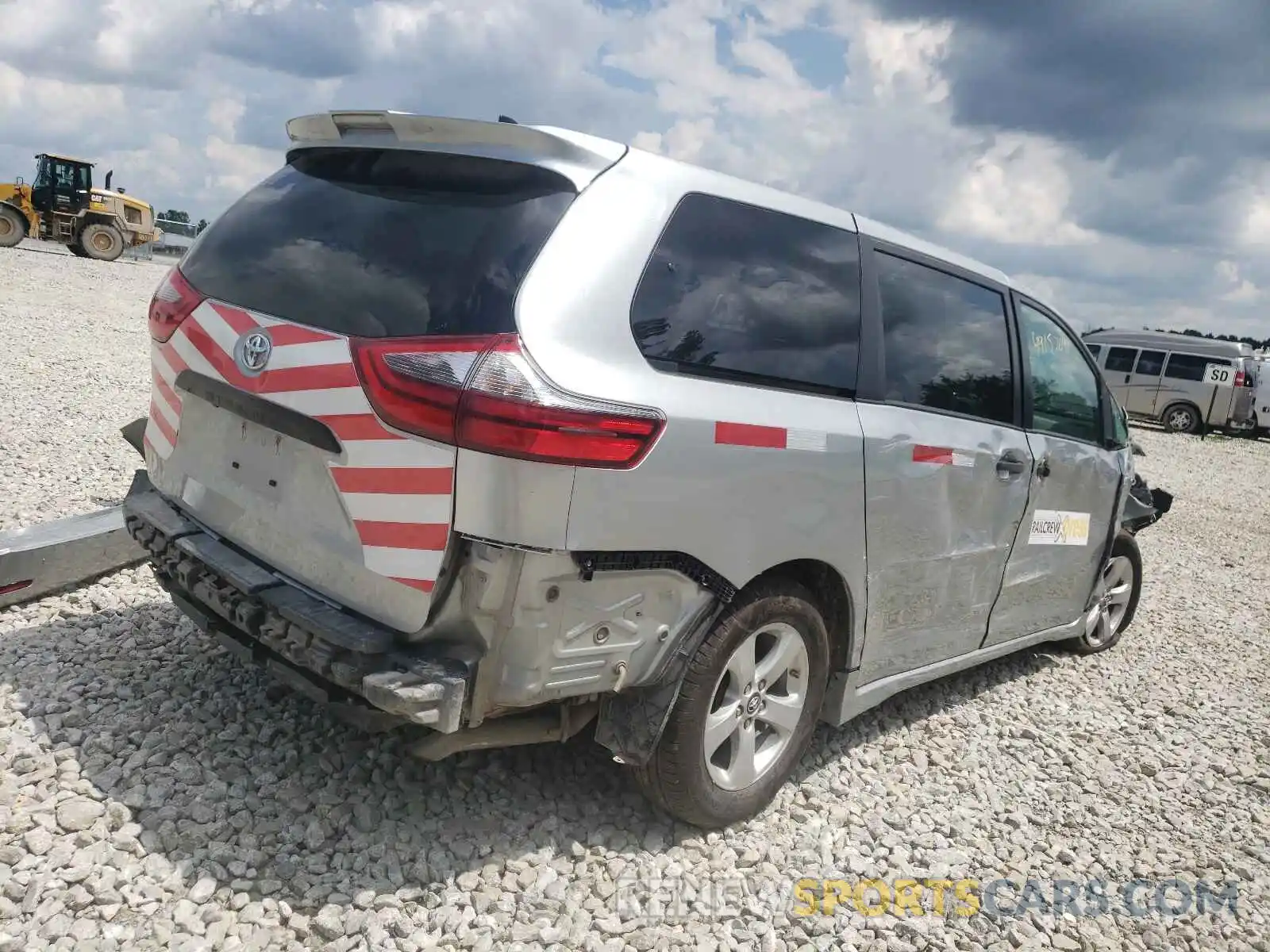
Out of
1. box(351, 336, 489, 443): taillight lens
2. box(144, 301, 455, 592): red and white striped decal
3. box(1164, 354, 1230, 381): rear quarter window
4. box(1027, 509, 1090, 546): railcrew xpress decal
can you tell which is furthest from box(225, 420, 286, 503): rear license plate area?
box(1164, 354, 1230, 381): rear quarter window

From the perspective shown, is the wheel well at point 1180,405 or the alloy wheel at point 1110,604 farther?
the wheel well at point 1180,405

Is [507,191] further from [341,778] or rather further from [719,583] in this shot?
[341,778]

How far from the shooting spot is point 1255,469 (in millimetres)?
17109

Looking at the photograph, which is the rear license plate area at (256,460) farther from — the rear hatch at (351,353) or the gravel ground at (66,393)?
the gravel ground at (66,393)

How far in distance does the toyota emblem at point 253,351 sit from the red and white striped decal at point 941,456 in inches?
81.8

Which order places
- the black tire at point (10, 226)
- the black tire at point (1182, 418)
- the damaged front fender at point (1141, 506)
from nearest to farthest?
the damaged front fender at point (1141, 506) → the black tire at point (1182, 418) → the black tire at point (10, 226)

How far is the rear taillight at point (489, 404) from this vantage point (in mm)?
2113

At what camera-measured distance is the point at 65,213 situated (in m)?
23.8

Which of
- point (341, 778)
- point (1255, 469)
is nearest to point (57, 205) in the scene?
point (341, 778)

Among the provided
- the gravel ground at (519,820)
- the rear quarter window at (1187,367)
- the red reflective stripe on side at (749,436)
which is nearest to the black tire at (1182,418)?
the rear quarter window at (1187,367)

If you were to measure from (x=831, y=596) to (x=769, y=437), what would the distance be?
30.5 inches

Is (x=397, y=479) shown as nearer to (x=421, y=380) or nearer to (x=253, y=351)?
(x=421, y=380)

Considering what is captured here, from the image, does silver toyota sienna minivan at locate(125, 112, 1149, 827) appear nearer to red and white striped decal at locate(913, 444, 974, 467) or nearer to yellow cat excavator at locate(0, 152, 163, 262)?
red and white striped decal at locate(913, 444, 974, 467)

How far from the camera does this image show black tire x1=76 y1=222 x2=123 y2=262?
2383cm
